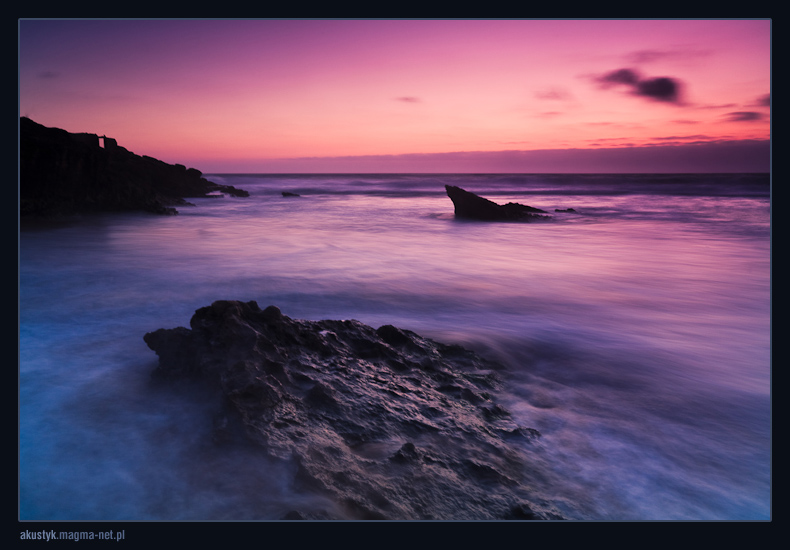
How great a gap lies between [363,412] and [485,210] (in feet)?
39.0

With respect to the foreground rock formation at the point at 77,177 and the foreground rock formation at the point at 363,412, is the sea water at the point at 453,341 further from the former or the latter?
the foreground rock formation at the point at 77,177

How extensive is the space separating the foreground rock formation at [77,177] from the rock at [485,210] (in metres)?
8.18

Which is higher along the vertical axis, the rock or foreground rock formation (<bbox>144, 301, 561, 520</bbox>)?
the rock

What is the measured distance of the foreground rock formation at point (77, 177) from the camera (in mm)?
8164

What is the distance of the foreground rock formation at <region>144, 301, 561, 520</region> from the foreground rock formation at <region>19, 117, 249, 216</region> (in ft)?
16.2

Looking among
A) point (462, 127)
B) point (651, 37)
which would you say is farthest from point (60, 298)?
point (651, 37)

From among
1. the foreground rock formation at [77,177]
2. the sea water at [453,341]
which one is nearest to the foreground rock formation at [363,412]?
the sea water at [453,341]

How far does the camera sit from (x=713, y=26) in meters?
3.10

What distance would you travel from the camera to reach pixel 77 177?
9.67 meters

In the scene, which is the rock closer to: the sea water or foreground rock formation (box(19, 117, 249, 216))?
the sea water

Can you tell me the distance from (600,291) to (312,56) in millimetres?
3920

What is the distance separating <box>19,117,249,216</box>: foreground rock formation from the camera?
8164mm

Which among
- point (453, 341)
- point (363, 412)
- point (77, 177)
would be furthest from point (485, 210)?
point (363, 412)

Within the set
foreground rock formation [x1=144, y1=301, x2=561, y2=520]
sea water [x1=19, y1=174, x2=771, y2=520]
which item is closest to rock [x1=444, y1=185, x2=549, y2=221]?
sea water [x1=19, y1=174, x2=771, y2=520]
